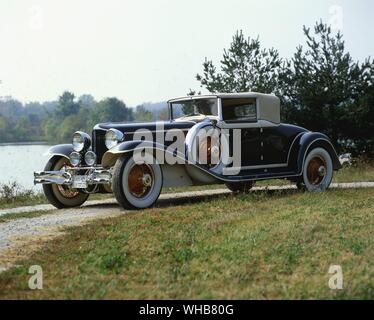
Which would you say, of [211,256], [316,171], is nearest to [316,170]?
[316,171]

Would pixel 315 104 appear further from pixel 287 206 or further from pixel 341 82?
pixel 287 206

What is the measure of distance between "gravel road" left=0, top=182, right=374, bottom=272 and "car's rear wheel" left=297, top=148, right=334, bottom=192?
177 centimetres

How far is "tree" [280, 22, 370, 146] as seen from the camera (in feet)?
69.2

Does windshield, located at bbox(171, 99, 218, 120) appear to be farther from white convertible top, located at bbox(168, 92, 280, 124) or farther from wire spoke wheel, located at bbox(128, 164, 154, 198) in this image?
wire spoke wheel, located at bbox(128, 164, 154, 198)

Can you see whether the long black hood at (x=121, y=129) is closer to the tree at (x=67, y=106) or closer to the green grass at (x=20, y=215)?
the green grass at (x=20, y=215)

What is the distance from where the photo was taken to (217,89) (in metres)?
23.5

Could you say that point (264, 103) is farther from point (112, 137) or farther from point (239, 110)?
point (112, 137)

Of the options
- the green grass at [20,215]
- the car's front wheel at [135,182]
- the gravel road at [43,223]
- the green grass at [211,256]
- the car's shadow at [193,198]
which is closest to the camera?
the green grass at [211,256]

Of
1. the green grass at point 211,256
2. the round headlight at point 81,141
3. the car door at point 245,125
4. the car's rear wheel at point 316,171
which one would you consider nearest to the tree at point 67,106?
the car's rear wheel at point 316,171

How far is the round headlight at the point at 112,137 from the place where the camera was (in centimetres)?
1057

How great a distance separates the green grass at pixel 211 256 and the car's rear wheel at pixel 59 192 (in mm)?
2475

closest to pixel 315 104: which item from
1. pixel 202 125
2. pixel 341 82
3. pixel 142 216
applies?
pixel 341 82

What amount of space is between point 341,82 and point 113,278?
16.9 metres

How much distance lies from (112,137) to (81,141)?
0.75m
